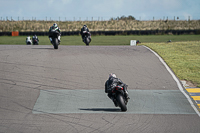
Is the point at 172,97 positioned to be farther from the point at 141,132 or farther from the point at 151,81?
the point at 141,132

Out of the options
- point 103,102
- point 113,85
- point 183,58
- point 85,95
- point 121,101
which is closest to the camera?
point 121,101

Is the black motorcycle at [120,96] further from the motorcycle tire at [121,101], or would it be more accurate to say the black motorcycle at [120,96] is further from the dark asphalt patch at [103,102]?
the dark asphalt patch at [103,102]

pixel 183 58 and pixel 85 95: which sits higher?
pixel 183 58

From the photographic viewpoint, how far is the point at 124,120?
28.9ft

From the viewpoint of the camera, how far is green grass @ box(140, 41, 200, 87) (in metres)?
15.4

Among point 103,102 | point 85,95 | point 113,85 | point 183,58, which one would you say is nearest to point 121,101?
point 113,85

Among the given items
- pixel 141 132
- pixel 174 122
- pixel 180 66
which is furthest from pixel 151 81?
pixel 141 132

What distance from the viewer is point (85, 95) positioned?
38.4 ft

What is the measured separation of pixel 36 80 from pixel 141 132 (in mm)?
7002

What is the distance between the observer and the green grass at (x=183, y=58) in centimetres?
1539

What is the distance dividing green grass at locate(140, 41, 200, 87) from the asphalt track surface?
2.59ft

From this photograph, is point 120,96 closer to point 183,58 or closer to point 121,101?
point 121,101

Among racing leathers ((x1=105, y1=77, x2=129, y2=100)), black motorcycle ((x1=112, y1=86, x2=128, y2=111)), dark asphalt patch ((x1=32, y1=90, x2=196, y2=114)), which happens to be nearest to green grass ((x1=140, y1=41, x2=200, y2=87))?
dark asphalt patch ((x1=32, y1=90, x2=196, y2=114))

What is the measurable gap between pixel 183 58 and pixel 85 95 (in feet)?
32.5
